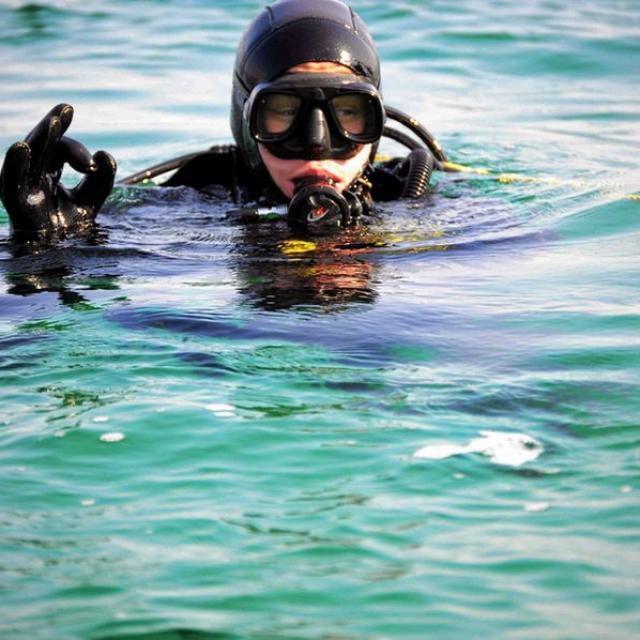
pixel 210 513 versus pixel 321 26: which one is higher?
pixel 321 26

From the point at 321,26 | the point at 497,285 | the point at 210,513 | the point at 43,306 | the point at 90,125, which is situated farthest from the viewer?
the point at 90,125

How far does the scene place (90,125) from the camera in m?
8.52

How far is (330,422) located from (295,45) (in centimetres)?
242

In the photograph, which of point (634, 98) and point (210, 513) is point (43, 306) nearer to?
point (210, 513)

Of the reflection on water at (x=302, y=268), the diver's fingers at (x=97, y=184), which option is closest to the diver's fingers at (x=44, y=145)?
the diver's fingers at (x=97, y=184)

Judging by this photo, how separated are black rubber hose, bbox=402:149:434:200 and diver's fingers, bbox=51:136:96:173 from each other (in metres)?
1.49

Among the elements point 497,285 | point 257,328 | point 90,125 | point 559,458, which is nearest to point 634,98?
point 90,125

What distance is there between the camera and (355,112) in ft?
17.0

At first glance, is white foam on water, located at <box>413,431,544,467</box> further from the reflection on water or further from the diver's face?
the diver's face

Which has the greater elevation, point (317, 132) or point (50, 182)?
point (317, 132)

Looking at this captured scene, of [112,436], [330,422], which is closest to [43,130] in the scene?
[112,436]

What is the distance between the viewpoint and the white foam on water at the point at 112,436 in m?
3.16

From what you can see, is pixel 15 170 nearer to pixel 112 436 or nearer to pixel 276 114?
pixel 276 114

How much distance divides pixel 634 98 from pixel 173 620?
7489 millimetres
